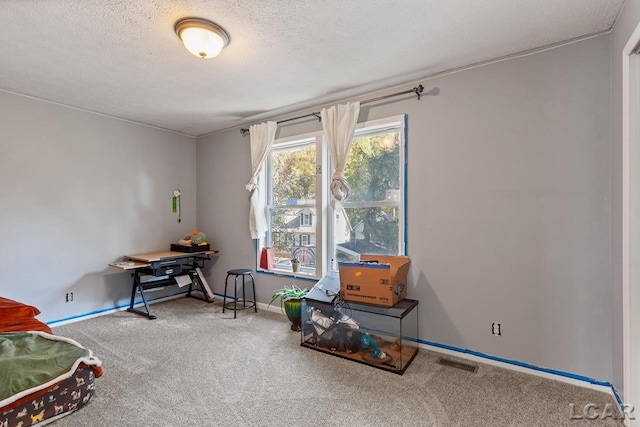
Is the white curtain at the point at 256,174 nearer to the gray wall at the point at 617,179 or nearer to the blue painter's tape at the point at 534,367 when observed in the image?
the blue painter's tape at the point at 534,367

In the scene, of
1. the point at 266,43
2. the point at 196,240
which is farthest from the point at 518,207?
the point at 196,240

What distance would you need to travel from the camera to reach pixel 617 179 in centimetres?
203

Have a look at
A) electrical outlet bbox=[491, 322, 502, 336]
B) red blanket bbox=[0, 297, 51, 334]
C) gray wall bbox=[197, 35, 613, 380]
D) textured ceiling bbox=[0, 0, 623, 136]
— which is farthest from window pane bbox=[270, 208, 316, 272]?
red blanket bbox=[0, 297, 51, 334]

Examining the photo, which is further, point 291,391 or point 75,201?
point 75,201

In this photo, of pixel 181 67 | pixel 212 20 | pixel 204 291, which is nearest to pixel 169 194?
pixel 204 291

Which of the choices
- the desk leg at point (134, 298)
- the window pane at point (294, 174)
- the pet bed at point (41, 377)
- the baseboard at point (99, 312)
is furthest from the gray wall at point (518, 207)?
the baseboard at point (99, 312)

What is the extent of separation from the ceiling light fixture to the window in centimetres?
161

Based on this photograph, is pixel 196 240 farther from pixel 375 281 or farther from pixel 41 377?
pixel 375 281

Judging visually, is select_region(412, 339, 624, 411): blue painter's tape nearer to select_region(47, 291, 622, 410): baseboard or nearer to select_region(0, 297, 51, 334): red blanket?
select_region(47, 291, 622, 410): baseboard

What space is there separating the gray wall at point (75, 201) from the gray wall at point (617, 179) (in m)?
4.93

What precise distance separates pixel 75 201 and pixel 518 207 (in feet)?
15.3

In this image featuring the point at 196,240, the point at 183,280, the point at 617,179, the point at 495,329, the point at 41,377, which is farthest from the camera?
the point at 196,240

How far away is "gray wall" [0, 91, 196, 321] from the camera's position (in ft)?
10.9

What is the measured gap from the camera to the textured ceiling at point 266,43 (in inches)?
77.2
